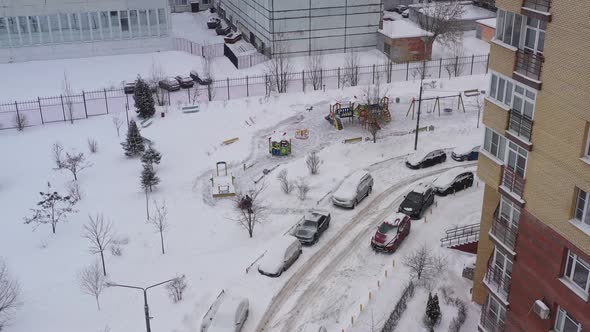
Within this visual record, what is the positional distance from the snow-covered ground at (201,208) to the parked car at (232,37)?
20.5 meters

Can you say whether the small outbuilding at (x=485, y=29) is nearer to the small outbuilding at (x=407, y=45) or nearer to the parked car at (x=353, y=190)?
the small outbuilding at (x=407, y=45)

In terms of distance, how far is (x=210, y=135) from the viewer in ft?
160

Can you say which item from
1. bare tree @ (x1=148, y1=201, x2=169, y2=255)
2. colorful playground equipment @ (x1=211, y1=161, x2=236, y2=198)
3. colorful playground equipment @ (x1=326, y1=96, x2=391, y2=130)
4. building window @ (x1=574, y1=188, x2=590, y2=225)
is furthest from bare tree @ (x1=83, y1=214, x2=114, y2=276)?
building window @ (x1=574, y1=188, x2=590, y2=225)

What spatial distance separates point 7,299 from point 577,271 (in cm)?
2435

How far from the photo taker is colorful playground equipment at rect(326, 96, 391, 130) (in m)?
49.2

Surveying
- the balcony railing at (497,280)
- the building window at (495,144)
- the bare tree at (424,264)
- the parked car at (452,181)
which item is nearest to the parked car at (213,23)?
the parked car at (452,181)

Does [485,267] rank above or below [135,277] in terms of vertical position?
above

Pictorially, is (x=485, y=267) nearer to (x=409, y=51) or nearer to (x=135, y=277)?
(x=135, y=277)

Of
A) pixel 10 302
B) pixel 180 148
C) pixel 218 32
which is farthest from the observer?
pixel 218 32

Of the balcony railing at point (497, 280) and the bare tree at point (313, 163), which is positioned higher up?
the balcony railing at point (497, 280)

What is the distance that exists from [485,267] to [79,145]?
31153mm

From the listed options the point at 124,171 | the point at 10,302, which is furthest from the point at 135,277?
the point at 124,171

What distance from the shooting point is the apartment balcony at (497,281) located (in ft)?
82.9

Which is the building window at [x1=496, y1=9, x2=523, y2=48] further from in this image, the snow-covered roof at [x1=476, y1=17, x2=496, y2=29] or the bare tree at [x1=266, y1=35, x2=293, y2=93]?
the snow-covered roof at [x1=476, y1=17, x2=496, y2=29]
